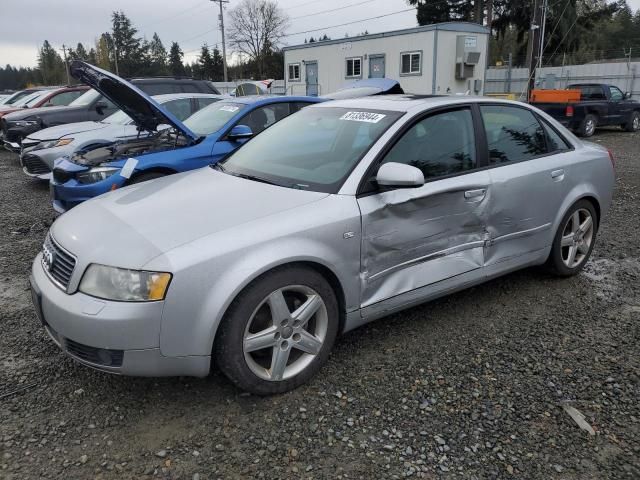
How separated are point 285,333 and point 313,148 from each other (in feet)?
4.49

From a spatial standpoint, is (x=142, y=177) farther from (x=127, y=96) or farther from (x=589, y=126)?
(x=589, y=126)

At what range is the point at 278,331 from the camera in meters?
2.71

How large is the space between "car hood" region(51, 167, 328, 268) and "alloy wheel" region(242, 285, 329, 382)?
0.46 m

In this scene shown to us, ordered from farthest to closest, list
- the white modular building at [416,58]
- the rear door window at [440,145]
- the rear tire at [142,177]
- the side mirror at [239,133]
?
the white modular building at [416,58]
the side mirror at [239,133]
the rear tire at [142,177]
the rear door window at [440,145]

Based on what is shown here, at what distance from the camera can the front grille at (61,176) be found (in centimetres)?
550

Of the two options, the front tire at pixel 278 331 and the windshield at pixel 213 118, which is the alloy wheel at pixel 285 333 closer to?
the front tire at pixel 278 331

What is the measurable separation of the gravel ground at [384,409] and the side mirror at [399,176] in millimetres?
1064

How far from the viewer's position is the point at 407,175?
9.50 feet

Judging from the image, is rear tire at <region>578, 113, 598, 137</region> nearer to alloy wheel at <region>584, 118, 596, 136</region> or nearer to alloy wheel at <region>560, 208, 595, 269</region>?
alloy wheel at <region>584, 118, 596, 136</region>

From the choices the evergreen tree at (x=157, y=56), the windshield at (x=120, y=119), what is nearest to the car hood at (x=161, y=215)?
the windshield at (x=120, y=119)

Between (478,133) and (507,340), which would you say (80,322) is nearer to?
(507,340)

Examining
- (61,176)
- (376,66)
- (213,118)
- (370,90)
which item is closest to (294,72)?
(376,66)

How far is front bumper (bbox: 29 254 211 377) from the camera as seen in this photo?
237 cm

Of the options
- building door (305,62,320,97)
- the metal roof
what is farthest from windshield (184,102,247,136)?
building door (305,62,320,97)
